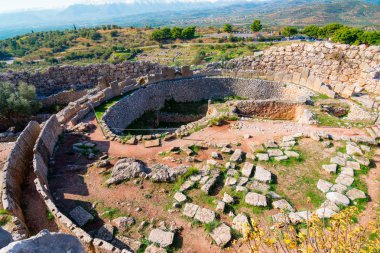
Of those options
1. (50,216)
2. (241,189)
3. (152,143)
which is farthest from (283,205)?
(50,216)

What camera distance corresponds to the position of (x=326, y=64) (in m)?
23.0

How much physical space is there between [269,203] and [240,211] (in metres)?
1.11

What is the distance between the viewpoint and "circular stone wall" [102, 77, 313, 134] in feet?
64.8

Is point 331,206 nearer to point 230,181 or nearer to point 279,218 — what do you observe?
point 279,218

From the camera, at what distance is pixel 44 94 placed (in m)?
24.4

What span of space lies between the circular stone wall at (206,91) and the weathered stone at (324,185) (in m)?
11.0

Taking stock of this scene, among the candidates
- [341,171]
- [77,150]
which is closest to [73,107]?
[77,150]

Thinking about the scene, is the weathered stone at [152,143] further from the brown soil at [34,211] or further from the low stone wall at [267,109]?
the low stone wall at [267,109]

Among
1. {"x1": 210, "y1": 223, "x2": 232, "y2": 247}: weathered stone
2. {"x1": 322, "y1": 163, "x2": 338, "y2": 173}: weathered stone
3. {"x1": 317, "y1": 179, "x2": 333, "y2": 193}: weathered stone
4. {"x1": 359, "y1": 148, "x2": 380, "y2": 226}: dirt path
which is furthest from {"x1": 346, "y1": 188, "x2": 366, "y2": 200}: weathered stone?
{"x1": 210, "y1": 223, "x2": 232, "y2": 247}: weathered stone

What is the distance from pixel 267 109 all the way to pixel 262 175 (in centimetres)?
947

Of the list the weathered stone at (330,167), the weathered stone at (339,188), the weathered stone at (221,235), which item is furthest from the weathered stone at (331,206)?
the weathered stone at (221,235)

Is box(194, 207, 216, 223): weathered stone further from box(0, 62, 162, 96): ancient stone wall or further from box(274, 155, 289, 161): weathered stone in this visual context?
box(0, 62, 162, 96): ancient stone wall

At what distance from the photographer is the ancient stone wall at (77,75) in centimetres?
2414

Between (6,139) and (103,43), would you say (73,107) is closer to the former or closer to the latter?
(6,139)
